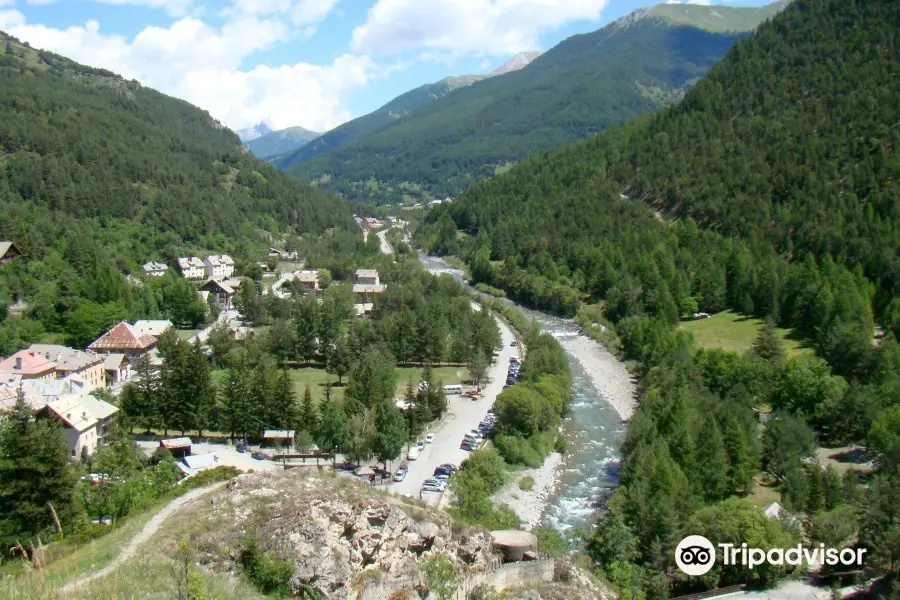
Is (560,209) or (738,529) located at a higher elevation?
(560,209)

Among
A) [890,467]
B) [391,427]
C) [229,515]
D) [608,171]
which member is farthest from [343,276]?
[229,515]

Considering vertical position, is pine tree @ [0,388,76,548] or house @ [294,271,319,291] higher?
house @ [294,271,319,291]

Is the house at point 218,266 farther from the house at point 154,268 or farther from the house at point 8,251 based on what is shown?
the house at point 8,251

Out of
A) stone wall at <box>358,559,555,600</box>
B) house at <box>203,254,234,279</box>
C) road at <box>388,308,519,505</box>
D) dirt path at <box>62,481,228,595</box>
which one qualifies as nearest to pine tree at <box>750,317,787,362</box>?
road at <box>388,308,519,505</box>

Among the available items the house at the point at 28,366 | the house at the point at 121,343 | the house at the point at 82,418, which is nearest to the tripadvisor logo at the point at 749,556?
the house at the point at 82,418

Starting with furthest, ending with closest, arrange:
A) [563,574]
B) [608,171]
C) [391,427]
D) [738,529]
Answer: [608,171] < [391,427] < [738,529] < [563,574]

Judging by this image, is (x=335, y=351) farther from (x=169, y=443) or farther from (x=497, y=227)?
(x=497, y=227)

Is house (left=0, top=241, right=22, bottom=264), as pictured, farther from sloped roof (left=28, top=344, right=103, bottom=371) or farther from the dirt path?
the dirt path
